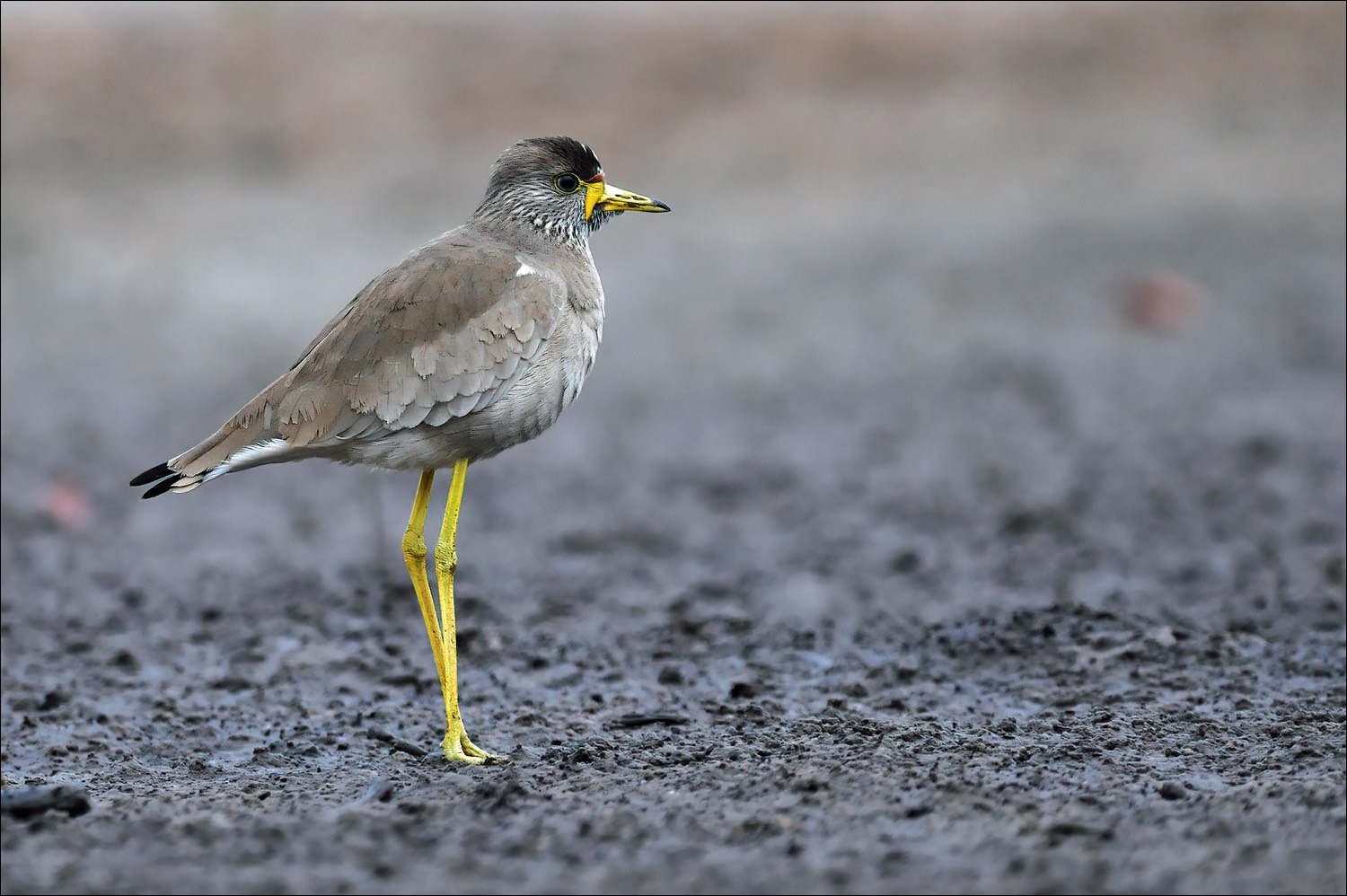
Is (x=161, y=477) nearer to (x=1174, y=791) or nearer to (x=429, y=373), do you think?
(x=429, y=373)

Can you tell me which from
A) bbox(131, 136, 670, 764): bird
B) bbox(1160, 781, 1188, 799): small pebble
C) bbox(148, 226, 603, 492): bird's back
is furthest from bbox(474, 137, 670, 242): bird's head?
bbox(1160, 781, 1188, 799): small pebble

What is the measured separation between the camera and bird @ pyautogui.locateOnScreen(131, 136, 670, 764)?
5191 millimetres

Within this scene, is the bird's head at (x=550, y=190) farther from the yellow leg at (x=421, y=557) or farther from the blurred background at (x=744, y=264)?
Result: the blurred background at (x=744, y=264)

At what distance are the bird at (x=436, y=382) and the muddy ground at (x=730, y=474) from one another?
3.19ft

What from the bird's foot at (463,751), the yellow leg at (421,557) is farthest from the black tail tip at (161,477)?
the bird's foot at (463,751)

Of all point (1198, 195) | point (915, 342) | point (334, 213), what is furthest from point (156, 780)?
point (1198, 195)

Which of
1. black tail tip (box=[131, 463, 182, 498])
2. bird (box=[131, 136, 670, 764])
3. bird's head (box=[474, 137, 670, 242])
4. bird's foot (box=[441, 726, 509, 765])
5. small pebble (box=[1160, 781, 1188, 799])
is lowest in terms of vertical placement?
bird's foot (box=[441, 726, 509, 765])

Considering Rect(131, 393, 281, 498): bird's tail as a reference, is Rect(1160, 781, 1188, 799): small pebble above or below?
below

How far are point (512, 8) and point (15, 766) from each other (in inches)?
642

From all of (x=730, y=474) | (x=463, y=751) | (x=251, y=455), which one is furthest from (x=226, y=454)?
(x=730, y=474)

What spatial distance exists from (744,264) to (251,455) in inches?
399

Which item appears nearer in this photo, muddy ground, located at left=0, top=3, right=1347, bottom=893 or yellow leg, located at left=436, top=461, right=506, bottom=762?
muddy ground, located at left=0, top=3, right=1347, bottom=893

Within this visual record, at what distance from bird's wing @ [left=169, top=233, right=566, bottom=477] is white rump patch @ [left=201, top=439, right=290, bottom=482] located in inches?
0.9

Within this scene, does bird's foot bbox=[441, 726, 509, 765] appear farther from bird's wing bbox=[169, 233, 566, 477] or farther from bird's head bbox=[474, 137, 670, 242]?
bird's head bbox=[474, 137, 670, 242]
